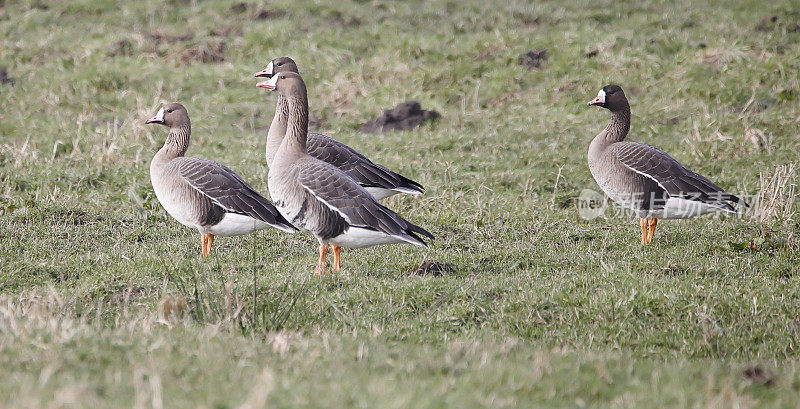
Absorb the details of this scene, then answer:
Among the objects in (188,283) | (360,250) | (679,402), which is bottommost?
(360,250)

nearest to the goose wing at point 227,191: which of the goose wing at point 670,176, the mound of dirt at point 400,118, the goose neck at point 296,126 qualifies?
the goose neck at point 296,126

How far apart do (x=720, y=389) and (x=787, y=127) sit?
9675 millimetres

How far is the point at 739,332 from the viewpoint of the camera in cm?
652

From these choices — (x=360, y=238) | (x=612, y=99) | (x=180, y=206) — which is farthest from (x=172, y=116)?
(x=612, y=99)

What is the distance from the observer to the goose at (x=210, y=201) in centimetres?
830

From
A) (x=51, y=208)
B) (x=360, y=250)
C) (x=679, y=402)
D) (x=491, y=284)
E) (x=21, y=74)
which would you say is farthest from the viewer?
(x=21, y=74)

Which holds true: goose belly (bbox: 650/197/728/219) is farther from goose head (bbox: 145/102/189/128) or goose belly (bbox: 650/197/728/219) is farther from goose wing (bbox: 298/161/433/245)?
goose head (bbox: 145/102/189/128)

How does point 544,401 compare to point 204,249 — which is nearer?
point 544,401

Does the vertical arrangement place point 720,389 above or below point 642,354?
above

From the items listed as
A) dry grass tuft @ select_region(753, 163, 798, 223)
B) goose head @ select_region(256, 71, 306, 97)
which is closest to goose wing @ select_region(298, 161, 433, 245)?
goose head @ select_region(256, 71, 306, 97)

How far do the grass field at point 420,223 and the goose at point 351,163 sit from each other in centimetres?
75

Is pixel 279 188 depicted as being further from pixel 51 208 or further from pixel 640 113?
pixel 640 113

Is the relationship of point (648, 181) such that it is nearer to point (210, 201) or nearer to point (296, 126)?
point (296, 126)

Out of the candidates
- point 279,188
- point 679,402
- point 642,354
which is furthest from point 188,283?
point 679,402
